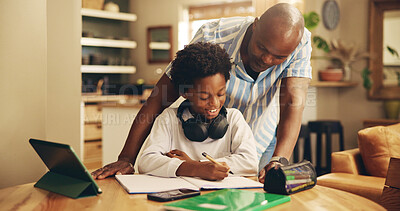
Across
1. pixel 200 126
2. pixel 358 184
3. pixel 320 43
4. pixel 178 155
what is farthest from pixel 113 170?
pixel 320 43

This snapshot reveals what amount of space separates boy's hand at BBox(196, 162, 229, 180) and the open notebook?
2 centimetres

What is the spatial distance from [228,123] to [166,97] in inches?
13.0

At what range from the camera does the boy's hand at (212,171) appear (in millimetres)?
1244

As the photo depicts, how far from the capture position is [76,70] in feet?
7.48

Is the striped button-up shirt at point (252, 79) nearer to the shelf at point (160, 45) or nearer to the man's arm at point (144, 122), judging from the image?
the man's arm at point (144, 122)

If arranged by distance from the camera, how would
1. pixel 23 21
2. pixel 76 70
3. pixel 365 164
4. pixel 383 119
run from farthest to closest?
pixel 383 119, pixel 365 164, pixel 76 70, pixel 23 21

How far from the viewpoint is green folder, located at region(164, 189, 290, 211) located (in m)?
0.92

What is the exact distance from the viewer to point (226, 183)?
4.06 feet

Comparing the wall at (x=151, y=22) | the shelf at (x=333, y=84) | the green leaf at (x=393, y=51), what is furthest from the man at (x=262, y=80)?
the wall at (x=151, y=22)

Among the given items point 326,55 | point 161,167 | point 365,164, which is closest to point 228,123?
point 161,167

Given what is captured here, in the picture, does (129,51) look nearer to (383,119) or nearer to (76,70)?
(383,119)

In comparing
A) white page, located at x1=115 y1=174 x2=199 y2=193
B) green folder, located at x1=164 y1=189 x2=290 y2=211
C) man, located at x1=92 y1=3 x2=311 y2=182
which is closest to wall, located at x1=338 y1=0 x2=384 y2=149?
man, located at x1=92 y1=3 x2=311 y2=182

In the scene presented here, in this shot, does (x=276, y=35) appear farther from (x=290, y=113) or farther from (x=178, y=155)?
(x=178, y=155)

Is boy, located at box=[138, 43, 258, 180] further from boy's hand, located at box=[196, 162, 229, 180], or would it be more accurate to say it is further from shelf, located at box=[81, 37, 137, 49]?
shelf, located at box=[81, 37, 137, 49]
